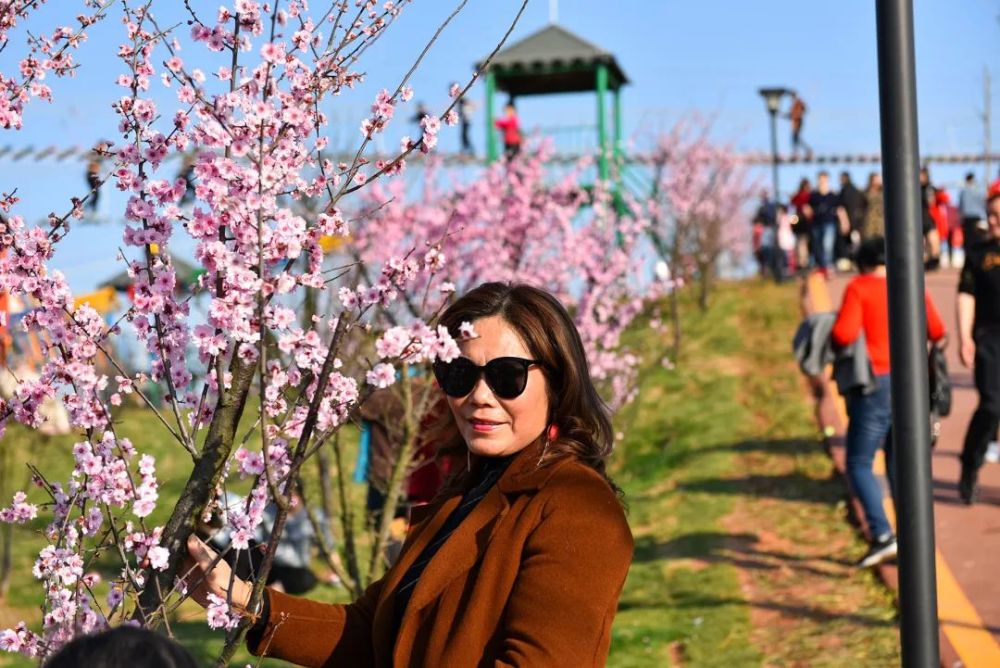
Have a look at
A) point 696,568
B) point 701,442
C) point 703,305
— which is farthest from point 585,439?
point 703,305

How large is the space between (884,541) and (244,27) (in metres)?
5.81

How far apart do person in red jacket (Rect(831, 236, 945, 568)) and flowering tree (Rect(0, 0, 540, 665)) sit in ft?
17.2

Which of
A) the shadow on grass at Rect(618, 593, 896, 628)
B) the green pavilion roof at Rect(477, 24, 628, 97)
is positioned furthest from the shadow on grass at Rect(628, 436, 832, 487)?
the green pavilion roof at Rect(477, 24, 628, 97)

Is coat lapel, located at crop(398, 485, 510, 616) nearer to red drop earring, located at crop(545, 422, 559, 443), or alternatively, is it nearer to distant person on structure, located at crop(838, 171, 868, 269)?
red drop earring, located at crop(545, 422, 559, 443)

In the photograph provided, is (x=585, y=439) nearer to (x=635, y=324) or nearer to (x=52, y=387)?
(x=52, y=387)

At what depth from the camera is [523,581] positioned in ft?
7.52

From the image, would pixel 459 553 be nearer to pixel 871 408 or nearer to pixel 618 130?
pixel 871 408

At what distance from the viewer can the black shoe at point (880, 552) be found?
7309 mm

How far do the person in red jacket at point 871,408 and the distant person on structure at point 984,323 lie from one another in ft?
1.17

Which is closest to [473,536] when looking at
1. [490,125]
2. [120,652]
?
[120,652]

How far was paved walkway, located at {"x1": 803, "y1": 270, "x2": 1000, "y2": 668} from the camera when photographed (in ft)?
19.5

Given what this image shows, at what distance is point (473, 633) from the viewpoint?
230cm

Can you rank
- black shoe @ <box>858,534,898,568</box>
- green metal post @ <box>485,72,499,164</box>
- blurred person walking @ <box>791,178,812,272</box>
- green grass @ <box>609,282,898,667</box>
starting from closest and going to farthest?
green grass @ <box>609,282,898,667</box>, black shoe @ <box>858,534,898,568</box>, blurred person walking @ <box>791,178,812,272</box>, green metal post @ <box>485,72,499,164</box>

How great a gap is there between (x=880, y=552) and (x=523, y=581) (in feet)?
18.3
